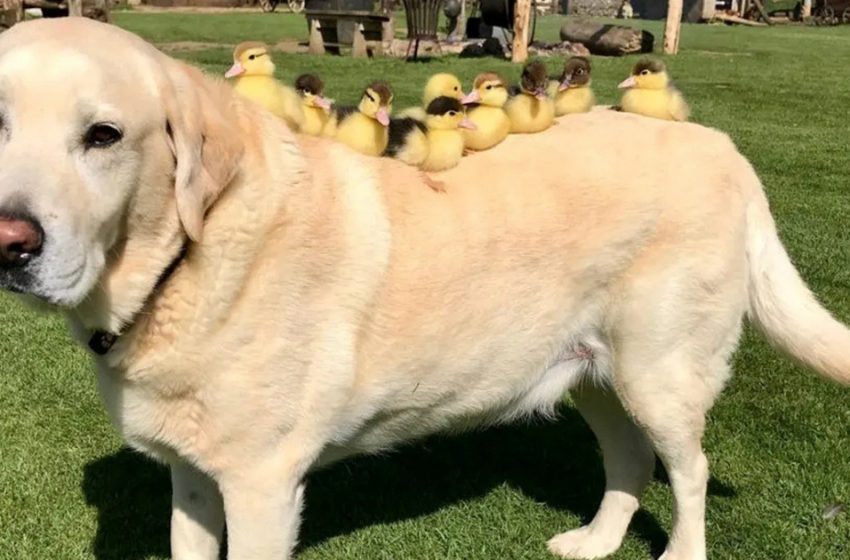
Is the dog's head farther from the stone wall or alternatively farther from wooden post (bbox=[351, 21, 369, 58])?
the stone wall

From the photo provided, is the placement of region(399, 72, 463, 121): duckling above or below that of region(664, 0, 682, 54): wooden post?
above

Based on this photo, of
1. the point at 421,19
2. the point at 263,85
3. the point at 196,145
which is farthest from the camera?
the point at 421,19

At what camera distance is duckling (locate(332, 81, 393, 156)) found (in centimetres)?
309

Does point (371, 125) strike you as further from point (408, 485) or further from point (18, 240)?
point (408, 485)

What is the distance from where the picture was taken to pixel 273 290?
103 inches

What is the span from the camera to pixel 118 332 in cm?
253

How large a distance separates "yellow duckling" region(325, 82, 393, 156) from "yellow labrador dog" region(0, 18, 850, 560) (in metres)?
0.15

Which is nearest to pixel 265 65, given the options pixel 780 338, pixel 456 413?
pixel 456 413

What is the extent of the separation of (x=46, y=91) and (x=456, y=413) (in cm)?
163

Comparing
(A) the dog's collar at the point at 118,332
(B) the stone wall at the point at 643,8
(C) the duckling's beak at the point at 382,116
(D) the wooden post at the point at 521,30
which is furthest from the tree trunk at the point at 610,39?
(A) the dog's collar at the point at 118,332

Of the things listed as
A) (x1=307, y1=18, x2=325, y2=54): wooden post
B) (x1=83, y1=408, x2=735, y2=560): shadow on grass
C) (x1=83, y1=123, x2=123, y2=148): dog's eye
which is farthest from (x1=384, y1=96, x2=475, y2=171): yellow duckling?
(x1=307, y1=18, x2=325, y2=54): wooden post

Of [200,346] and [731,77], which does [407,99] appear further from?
[200,346]

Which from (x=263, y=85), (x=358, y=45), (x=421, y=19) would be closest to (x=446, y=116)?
(x=263, y=85)

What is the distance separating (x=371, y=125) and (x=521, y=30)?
687 inches
